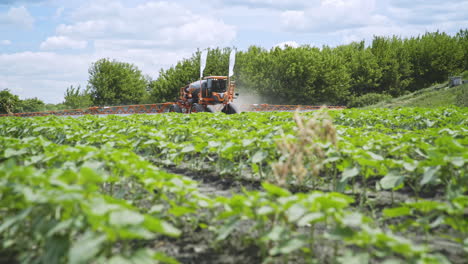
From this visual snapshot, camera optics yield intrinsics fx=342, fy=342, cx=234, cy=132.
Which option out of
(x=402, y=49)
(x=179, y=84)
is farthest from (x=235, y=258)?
(x=402, y=49)

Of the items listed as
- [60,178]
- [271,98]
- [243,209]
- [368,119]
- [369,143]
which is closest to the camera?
[60,178]

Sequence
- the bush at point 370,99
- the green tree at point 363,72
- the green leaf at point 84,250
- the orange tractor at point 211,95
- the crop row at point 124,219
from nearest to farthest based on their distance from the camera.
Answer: the green leaf at point 84,250 < the crop row at point 124,219 < the orange tractor at point 211,95 < the bush at point 370,99 < the green tree at point 363,72

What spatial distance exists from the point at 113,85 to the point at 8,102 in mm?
15474

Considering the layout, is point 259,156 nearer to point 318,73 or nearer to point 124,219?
point 124,219

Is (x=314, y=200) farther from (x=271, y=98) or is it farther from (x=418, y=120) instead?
(x=271, y=98)

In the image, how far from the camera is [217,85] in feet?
55.0

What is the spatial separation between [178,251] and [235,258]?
483 millimetres

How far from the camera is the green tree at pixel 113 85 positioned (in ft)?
176

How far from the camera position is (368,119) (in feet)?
29.8

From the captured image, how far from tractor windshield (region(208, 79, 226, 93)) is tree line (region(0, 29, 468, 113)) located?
2649cm

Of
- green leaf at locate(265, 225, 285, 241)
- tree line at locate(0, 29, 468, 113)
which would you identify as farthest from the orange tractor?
tree line at locate(0, 29, 468, 113)

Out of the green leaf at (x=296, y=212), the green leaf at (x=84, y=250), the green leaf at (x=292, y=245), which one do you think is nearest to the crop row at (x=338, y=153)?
the green leaf at (x=296, y=212)

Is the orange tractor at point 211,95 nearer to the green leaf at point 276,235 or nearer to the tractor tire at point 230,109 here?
the tractor tire at point 230,109

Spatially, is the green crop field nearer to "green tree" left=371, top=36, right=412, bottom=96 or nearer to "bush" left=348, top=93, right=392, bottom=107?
"bush" left=348, top=93, right=392, bottom=107
